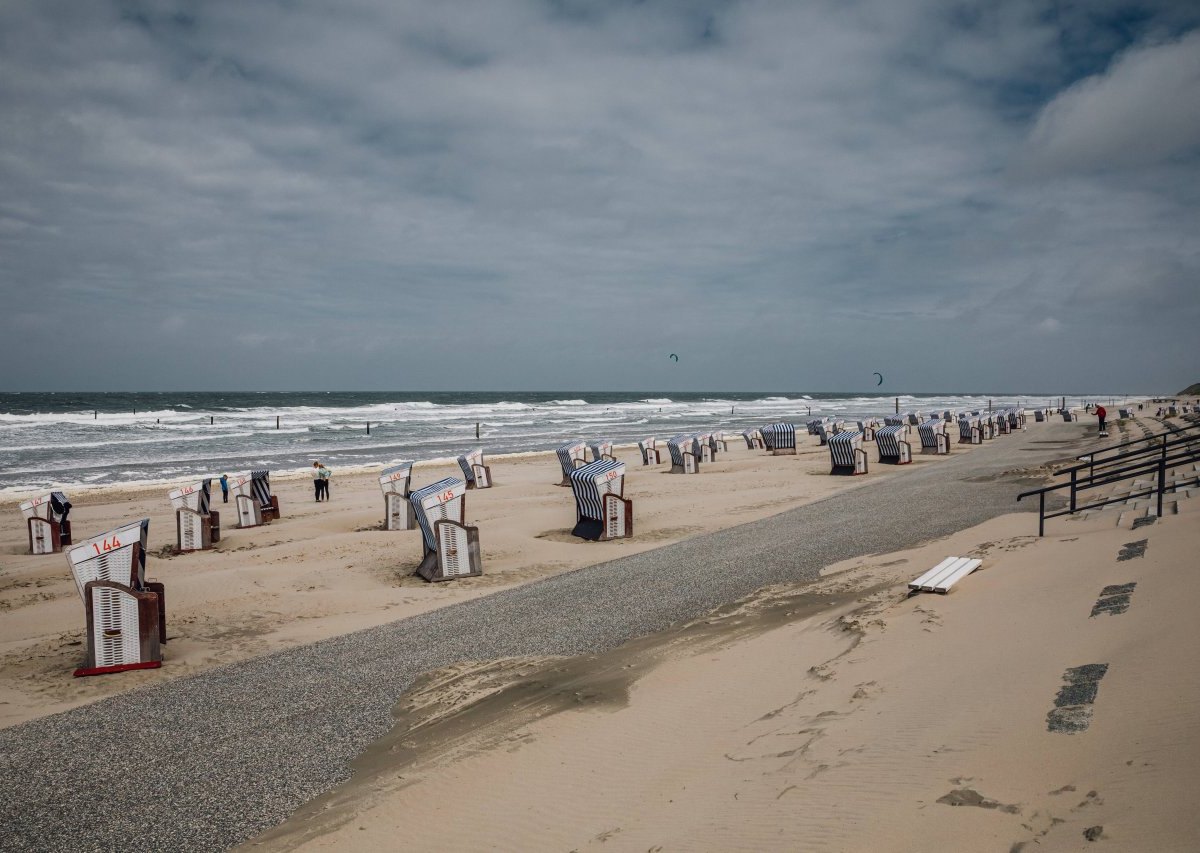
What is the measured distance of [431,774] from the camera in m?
4.87

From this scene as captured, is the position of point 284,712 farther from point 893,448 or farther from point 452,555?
point 893,448

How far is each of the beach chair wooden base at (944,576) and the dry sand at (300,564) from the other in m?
5.81

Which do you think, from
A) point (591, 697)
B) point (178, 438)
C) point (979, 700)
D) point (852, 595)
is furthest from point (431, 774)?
point (178, 438)

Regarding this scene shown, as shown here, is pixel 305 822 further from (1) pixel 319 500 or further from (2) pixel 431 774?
(1) pixel 319 500

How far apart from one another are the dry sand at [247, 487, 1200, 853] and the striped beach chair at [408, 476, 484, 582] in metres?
4.66

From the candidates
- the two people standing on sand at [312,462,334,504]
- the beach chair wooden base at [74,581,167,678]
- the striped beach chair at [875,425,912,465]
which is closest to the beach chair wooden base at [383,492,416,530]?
the two people standing on sand at [312,462,334,504]

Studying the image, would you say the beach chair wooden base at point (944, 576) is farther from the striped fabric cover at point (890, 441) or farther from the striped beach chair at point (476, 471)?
the striped fabric cover at point (890, 441)

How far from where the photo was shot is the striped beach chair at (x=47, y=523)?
15427 millimetres

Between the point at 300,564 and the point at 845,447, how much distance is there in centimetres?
1830

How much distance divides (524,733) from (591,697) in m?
0.77

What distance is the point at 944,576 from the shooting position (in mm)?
7910

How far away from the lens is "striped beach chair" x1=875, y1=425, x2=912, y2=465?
2834 centimetres

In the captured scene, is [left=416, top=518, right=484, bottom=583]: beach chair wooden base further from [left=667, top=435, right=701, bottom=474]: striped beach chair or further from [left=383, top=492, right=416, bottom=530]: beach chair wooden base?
[left=667, top=435, right=701, bottom=474]: striped beach chair

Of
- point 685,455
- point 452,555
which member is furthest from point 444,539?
point 685,455
